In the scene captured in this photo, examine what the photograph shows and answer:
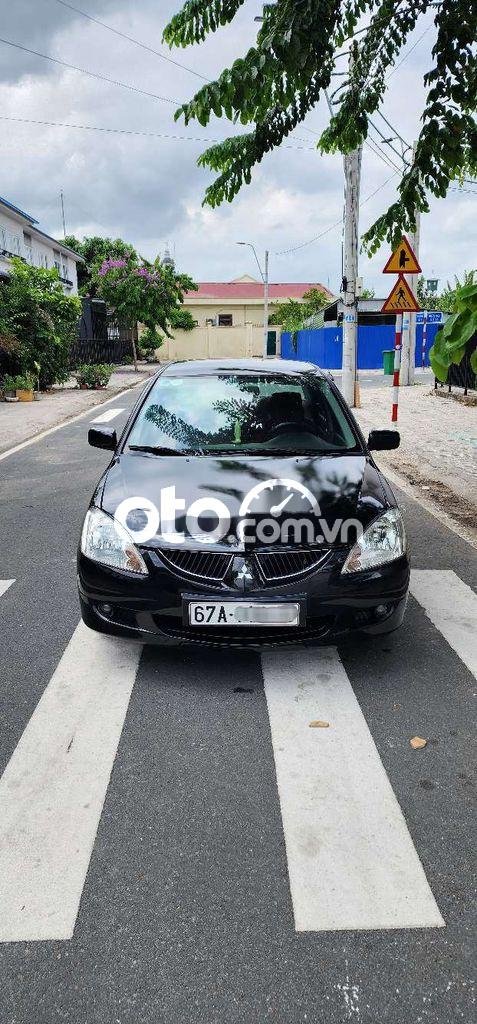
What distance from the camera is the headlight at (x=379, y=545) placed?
3.20 m

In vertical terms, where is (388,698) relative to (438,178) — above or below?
below

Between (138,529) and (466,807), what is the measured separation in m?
1.81

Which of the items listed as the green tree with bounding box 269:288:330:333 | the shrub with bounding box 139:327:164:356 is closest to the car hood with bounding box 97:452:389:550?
the shrub with bounding box 139:327:164:356

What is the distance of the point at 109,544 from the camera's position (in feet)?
10.8

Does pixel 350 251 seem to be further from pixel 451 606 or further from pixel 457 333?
pixel 457 333

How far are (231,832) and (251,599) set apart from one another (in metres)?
1.00

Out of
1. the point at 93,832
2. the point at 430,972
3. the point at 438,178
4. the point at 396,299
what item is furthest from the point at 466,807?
the point at 396,299

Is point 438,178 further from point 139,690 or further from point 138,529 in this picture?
point 139,690

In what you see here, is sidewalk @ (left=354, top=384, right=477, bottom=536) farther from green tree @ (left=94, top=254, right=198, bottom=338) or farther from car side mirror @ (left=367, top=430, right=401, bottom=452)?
green tree @ (left=94, top=254, right=198, bottom=338)

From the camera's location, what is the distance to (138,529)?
328 cm

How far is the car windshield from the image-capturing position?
414cm

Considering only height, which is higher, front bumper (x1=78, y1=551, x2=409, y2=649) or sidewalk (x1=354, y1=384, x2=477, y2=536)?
front bumper (x1=78, y1=551, x2=409, y2=649)

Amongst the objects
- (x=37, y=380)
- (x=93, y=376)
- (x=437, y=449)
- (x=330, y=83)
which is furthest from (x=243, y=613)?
(x=93, y=376)

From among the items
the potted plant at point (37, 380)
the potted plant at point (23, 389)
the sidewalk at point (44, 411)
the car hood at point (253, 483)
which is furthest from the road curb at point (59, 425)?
the car hood at point (253, 483)
